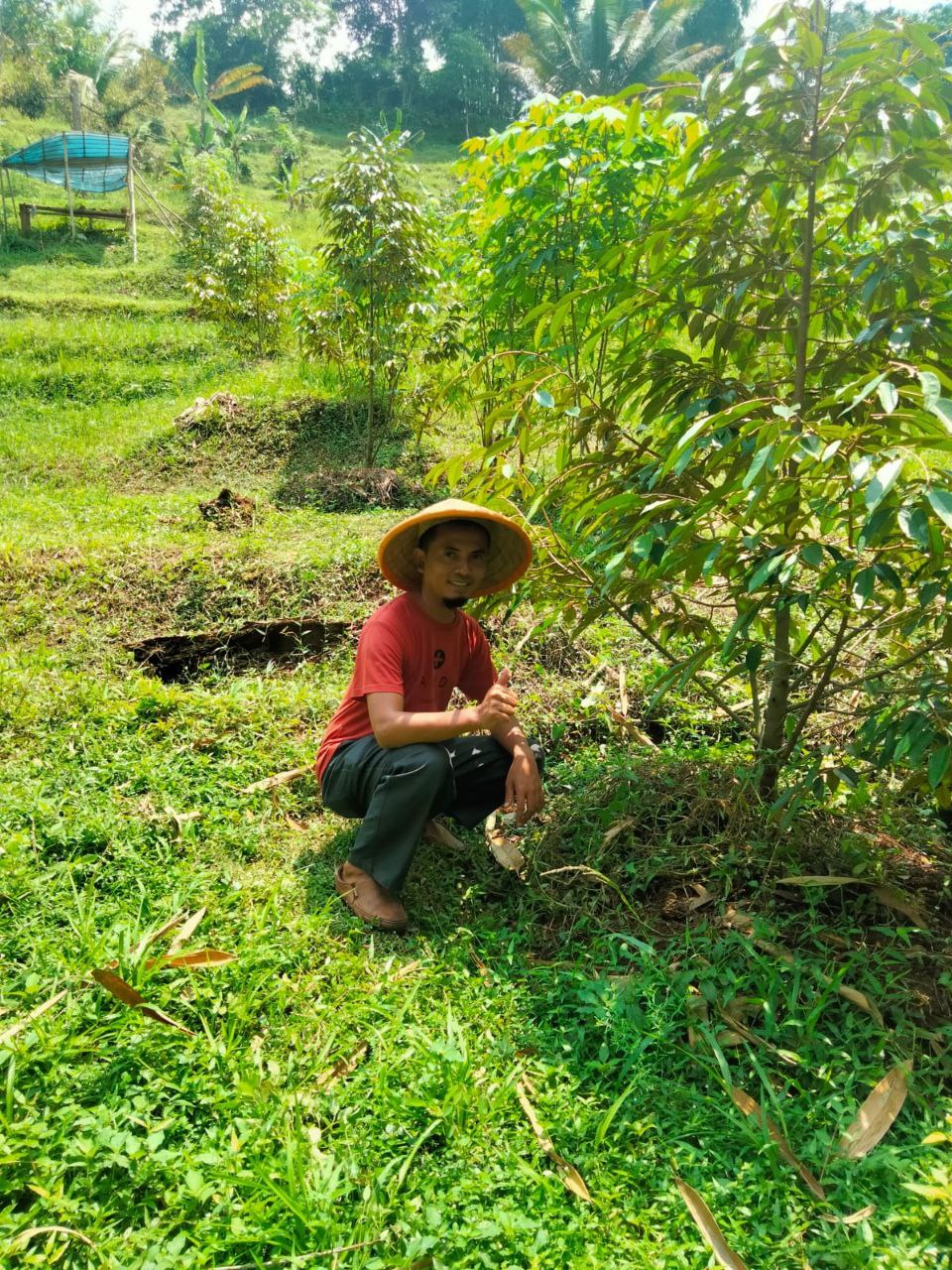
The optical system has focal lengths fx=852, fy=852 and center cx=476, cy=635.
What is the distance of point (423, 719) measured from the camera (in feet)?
7.61

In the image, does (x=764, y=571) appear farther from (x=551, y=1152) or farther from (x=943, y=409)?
(x=551, y=1152)

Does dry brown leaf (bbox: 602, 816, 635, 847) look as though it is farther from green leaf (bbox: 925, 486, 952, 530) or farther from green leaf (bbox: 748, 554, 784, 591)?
green leaf (bbox: 925, 486, 952, 530)

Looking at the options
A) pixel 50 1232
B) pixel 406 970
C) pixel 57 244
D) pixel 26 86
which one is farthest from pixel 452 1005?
pixel 26 86

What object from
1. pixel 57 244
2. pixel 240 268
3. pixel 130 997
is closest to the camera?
pixel 130 997

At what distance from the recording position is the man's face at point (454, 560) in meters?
2.46

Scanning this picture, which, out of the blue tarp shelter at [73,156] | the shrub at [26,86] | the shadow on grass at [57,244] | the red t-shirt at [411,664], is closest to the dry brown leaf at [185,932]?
the red t-shirt at [411,664]

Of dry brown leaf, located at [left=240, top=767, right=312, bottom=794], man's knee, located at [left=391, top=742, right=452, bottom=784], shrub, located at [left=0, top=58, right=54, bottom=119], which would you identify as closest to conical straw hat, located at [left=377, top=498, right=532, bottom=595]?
man's knee, located at [left=391, top=742, right=452, bottom=784]

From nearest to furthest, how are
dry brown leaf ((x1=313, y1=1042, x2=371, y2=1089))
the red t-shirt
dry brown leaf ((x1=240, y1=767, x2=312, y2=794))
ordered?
dry brown leaf ((x1=313, y1=1042, x2=371, y2=1089))
the red t-shirt
dry brown leaf ((x1=240, y1=767, x2=312, y2=794))

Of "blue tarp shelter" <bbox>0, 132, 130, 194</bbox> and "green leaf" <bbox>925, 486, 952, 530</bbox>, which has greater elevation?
"blue tarp shelter" <bbox>0, 132, 130, 194</bbox>

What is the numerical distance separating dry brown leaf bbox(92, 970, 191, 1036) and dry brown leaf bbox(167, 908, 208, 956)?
17 cm

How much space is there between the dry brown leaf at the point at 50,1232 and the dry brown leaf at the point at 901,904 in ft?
6.24

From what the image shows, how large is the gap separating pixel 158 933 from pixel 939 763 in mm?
1826

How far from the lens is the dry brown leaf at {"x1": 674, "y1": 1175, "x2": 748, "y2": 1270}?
1450mm

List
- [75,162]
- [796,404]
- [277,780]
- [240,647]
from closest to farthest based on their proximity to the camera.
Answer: [796,404] → [277,780] → [240,647] → [75,162]
